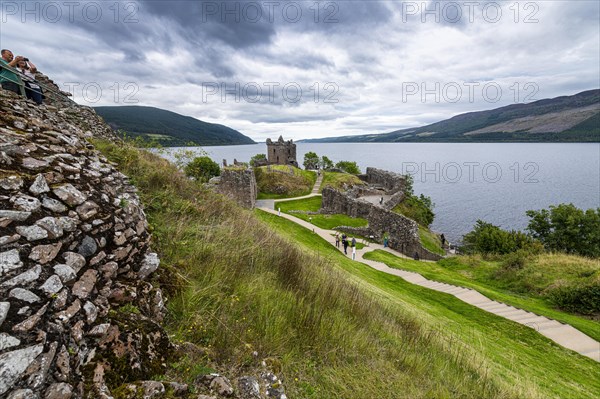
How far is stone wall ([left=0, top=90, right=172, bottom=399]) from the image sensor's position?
227 centimetres

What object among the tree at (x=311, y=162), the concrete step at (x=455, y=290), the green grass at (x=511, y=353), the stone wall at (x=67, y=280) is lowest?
the concrete step at (x=455, y=290)

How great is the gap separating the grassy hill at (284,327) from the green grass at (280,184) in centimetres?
4414

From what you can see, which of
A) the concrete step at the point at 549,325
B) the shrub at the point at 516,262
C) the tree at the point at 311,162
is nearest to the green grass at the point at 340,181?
the tree at the point at 311,162

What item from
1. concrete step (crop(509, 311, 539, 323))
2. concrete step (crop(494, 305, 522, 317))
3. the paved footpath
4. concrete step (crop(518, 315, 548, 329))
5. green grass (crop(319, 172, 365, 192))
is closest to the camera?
the paved footpath

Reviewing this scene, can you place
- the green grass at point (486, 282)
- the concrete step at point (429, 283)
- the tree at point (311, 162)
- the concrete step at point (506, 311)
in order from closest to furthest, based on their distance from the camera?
the concrete step at point (506, 311) < the green grass at point (486, 282) < the concrete step at point (429, 283) < the tree at point (311, 162)

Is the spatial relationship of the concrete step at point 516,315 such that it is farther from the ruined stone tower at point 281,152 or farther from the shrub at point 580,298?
the ruined stone tower at point 281,152

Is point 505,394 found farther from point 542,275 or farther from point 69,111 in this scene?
point 542,275

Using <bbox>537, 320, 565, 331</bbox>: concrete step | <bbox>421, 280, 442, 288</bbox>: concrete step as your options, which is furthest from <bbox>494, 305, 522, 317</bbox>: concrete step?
<bbox>421, 280, 442, 288</bbox>: concrete step

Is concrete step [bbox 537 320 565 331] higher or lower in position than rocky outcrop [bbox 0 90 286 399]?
lower

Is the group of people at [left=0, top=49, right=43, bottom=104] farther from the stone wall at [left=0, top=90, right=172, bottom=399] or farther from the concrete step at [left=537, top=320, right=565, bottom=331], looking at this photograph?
the concrete step at [left=537, top=320, right=565, bottom=331]

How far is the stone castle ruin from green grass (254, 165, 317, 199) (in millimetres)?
9795

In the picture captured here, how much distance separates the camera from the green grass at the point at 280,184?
173 ft

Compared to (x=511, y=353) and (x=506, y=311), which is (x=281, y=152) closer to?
(x=506, y=311)

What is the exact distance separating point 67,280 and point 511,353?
429 inches
